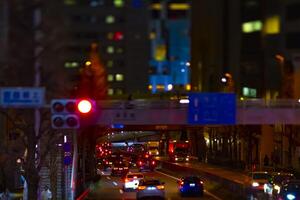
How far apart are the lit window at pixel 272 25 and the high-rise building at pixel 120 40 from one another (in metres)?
17.9

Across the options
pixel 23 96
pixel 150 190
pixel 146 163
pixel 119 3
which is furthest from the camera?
pixel 119 3

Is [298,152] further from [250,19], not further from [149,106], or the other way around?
[250,19]

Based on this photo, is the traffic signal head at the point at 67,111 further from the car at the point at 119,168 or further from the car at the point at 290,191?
the car at the point at 119,168

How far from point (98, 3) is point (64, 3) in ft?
259

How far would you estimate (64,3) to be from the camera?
2350 cm

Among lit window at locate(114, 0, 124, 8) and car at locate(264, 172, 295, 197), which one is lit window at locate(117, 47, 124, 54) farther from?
A: car at locate(264, 172, 295, 197)

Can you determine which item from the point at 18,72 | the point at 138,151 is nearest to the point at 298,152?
the point at 138,151

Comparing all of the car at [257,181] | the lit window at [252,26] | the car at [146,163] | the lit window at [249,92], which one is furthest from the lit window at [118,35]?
the car at [257,181]

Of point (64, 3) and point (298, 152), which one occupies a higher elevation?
point (64, 3)

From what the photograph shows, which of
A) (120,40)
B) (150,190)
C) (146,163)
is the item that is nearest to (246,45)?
(120,40)

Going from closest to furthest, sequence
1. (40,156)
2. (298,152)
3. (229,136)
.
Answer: (40,156) < (298,152) < (229,136)

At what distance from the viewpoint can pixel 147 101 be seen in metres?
46.3

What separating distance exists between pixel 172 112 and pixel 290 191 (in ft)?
60.9

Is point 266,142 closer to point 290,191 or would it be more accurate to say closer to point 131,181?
point 131,181
